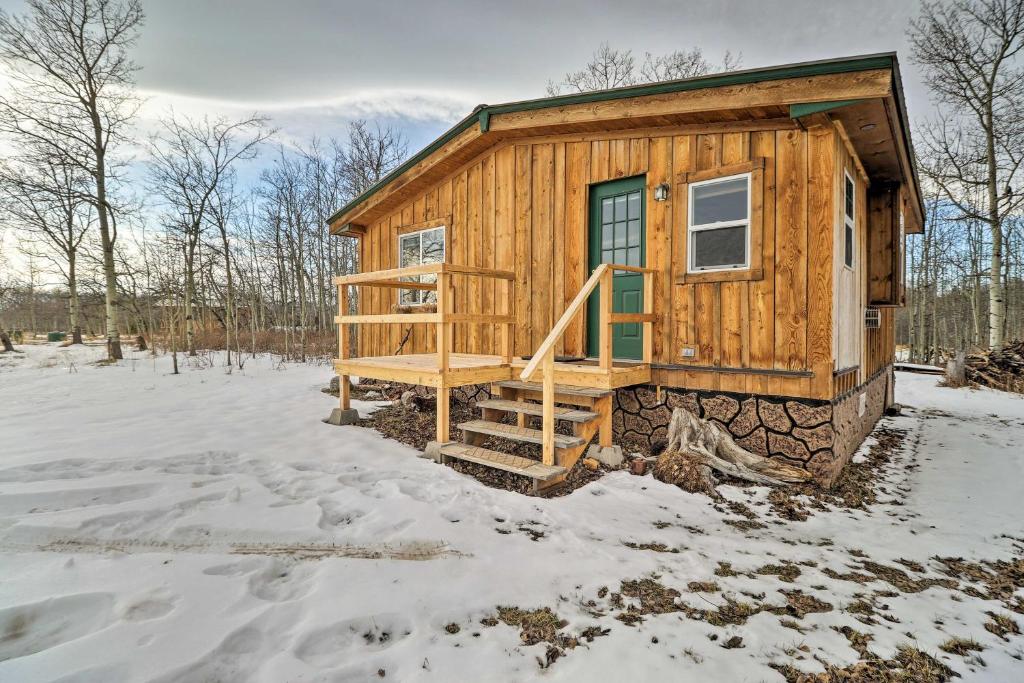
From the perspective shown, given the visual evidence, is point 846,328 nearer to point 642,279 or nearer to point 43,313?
point 642,279

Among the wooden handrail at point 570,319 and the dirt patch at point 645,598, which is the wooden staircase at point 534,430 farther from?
the dirt patch at point 645,598

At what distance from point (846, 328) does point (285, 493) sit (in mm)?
5571

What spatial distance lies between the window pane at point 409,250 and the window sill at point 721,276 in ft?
14.9

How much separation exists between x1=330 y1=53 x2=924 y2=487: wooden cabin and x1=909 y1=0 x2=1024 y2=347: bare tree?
7985 mm

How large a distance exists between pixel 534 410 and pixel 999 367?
12590 millimetres

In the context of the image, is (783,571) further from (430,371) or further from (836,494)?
(430,371)

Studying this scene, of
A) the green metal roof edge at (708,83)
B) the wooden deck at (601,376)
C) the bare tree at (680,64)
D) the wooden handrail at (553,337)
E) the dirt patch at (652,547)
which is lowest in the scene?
the dirt patch at (652,547)

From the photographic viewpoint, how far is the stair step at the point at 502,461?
3.61 meters

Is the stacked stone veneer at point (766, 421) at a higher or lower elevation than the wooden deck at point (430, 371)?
lower

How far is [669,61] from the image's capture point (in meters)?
15.3

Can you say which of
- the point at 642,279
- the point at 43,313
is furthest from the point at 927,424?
the point at 43,313

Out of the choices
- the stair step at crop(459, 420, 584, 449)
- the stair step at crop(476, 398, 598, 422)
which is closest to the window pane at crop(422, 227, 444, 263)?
the stair step at crop(476, 398, 598, 422)

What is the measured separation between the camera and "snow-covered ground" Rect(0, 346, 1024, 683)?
170 cm

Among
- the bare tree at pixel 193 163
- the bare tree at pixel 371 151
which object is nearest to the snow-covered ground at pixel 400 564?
the bare tree at pixel 193 163
